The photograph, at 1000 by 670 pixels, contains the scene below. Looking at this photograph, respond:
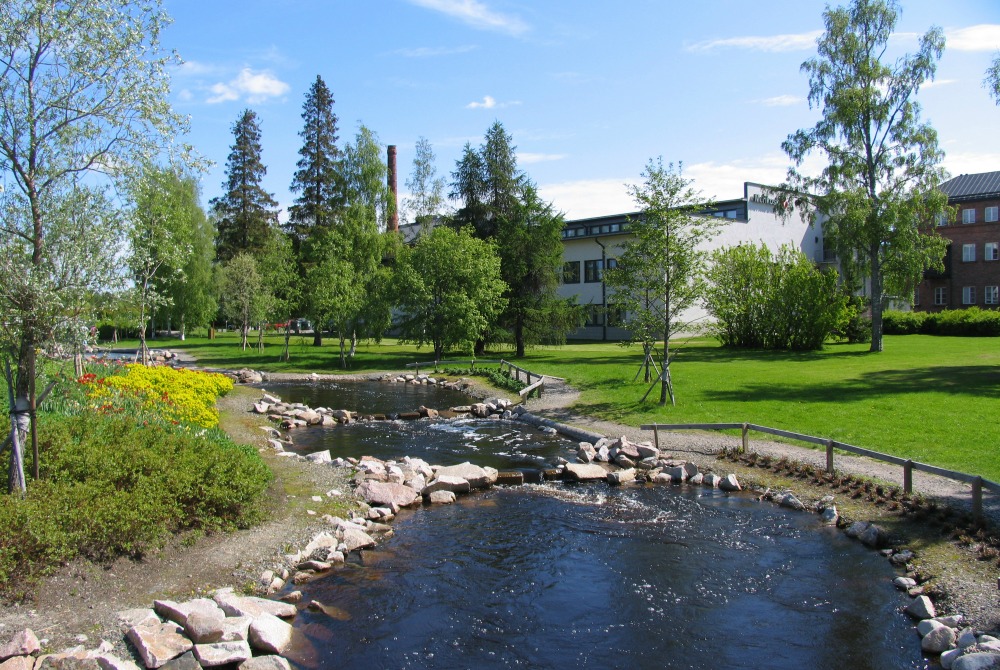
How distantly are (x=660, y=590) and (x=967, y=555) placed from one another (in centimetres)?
419

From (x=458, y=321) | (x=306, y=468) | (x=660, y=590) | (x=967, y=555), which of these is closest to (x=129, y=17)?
(x=306, y=468)

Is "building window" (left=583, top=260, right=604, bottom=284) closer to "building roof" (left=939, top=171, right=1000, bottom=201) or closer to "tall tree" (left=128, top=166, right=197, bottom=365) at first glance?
"tall tree" (left=128, top=166, right=197, bottom=365)

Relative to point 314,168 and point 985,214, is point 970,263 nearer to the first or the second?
point 985,214

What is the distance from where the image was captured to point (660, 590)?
878cm

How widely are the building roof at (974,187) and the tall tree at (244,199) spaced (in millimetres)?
55867

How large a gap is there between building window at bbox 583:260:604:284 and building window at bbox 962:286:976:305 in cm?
3050

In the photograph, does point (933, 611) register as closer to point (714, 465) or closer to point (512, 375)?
point (714, 465)

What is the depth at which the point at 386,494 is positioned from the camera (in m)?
12.4

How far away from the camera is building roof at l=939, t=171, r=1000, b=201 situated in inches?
2156

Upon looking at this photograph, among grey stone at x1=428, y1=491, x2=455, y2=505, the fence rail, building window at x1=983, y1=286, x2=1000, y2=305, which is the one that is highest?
building window at x1=983, y1=286, x2=1000, y2=305

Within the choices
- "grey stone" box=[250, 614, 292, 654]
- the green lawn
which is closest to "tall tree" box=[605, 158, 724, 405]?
the green lawn

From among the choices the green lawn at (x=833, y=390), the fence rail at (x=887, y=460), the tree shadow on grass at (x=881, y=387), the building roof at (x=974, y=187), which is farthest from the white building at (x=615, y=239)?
the fence rail at (x=887, y=460)

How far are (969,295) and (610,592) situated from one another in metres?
59.2

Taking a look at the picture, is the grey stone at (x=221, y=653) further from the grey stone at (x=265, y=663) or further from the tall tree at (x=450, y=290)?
the tall tree at (x=450, y=290)
